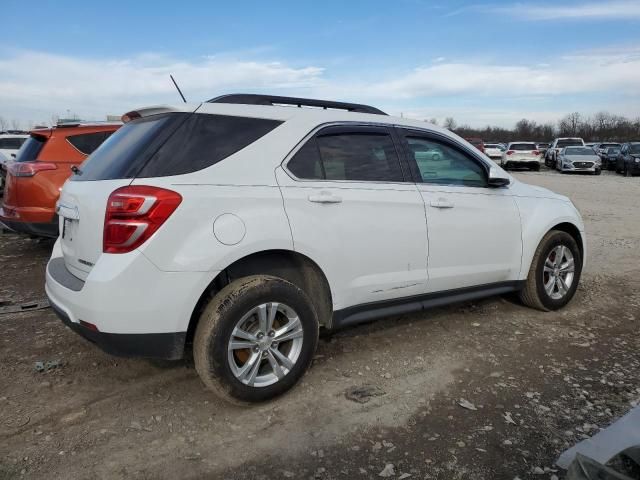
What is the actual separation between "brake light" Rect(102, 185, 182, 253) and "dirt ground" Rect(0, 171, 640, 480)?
1074 mm

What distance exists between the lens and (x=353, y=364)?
12.4ft

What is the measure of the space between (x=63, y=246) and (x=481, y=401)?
2.83 m

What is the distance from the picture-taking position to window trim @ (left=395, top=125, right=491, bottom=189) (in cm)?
385

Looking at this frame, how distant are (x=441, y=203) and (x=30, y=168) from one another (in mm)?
4990

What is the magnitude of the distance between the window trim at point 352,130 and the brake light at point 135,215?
80 centimetres

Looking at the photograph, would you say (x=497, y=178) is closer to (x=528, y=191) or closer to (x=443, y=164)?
(x=443, y=164)

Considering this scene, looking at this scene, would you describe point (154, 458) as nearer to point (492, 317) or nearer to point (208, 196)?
point (208, 196)

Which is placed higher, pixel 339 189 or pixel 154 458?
pixel 339 189

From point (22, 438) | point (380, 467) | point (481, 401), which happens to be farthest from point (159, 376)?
point (481, 401)

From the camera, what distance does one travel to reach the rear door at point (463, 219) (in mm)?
3869

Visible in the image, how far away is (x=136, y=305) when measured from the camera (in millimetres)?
2715

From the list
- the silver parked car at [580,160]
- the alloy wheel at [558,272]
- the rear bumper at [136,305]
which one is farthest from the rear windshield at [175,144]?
the silver parked car at [580,160]

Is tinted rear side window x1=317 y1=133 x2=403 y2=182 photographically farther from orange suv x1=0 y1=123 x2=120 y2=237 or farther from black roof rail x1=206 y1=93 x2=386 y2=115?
orange suv x1=0 y1=123 x2=120 y2=237

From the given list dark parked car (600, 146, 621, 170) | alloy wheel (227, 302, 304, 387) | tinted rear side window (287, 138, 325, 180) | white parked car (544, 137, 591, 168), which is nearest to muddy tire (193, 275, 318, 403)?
alloy wheel (227, 302, 304, 387)
